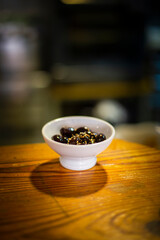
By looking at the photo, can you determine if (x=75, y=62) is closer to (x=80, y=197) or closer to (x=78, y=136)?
(x=78, y=136)

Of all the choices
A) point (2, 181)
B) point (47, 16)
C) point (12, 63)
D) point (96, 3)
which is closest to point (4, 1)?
point (47, 16)

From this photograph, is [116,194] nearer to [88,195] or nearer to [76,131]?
[88,195]

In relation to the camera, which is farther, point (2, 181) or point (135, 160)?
point (135, 160)

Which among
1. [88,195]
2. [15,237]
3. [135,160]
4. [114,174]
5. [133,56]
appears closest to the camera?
[15,237]

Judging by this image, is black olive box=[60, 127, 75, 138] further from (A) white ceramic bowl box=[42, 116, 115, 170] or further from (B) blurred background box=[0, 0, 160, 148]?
(B) blurred background box=[0, 0, 160, 148]

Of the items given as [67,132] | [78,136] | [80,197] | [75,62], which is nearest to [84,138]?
[78,136]

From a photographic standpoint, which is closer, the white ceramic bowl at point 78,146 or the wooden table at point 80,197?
the wooden table at point 80,197

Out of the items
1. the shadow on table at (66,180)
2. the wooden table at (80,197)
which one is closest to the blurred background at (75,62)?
the wooden table at (80,197)

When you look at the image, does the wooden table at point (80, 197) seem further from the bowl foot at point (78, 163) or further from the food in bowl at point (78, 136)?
the food in bowl at point (78, 136)
